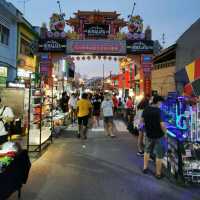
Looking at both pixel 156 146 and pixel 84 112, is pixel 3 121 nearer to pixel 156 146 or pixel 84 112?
pixel 156 146

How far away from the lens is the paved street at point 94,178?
530 cm

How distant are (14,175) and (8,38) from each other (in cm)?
1414

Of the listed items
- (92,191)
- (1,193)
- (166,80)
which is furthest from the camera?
(166,80)

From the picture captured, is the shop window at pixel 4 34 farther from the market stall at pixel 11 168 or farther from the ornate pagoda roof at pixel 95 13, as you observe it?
the market stall at pixel 11 168

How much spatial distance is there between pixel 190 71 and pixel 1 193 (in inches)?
170

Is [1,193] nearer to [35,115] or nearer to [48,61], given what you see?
[35,115]

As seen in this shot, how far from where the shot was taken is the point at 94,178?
20.7ft

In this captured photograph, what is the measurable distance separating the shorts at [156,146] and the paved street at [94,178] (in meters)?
0.51

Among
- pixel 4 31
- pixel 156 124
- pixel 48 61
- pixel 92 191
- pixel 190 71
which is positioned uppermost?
pixel 4 31

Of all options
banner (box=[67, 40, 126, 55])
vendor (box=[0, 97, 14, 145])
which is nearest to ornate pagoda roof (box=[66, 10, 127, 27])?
banner (box=[67, 40, 126, 55])

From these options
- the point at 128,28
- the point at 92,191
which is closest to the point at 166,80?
the point at 128,28

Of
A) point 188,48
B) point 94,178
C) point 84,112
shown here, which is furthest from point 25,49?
point 94,178

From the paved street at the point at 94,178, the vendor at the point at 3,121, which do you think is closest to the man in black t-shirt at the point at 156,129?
the paved street at the point at 94,178

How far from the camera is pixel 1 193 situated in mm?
4223
